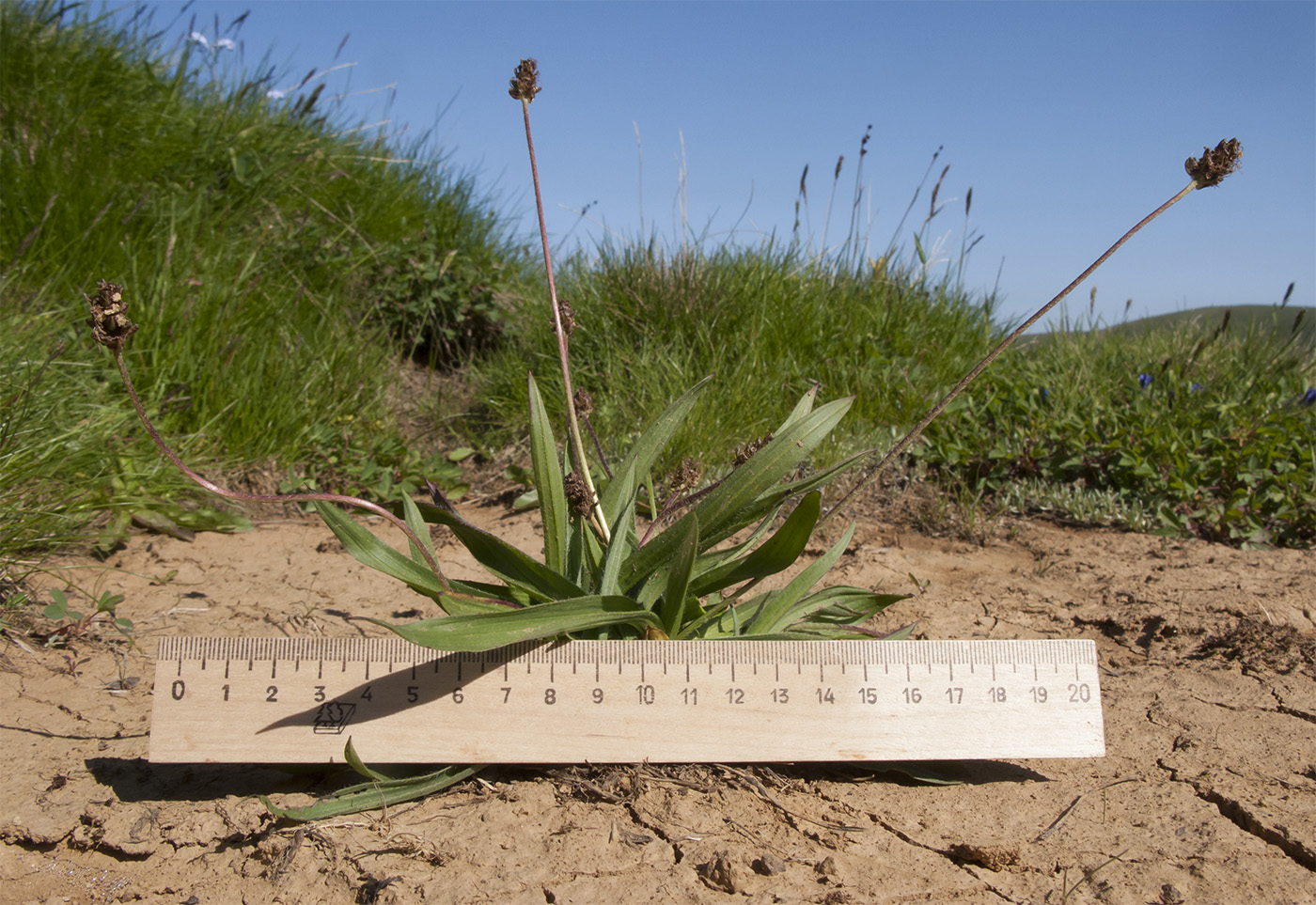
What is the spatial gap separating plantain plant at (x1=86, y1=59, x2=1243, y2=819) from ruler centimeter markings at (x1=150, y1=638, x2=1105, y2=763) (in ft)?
0.32

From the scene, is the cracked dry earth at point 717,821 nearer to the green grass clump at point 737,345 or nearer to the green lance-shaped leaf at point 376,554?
the green lance-shaped leaf at point 376,554

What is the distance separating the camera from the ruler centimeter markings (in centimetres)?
163

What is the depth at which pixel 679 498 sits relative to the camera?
1881 millimetres

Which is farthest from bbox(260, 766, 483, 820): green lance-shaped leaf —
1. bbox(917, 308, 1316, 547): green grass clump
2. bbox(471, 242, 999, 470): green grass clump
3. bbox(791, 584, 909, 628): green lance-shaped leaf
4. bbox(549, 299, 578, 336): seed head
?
bbox(917, 308, 1316, 547): green grass clump

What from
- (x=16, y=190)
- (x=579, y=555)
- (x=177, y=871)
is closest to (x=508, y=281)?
(x=16, y=190)

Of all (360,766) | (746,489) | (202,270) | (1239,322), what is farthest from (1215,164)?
(1239,322)

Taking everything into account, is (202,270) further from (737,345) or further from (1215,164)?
(1215,164)

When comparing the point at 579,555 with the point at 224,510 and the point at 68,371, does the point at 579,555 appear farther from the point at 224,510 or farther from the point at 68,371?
the point at 68,371

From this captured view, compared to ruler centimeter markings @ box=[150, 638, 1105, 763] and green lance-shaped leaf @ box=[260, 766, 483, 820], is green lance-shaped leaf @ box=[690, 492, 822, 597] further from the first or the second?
green lance-shaped leaf @ box=[260, 766, 483, 820]

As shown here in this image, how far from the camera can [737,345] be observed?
438cm

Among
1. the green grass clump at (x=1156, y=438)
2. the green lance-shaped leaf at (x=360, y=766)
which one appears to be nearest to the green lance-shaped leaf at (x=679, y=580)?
the green lance-shaped leaf at (x=360, y=766)

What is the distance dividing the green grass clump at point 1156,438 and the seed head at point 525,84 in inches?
112

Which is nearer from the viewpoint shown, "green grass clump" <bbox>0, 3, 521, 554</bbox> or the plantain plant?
the plantain plant

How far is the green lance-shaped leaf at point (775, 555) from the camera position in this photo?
150 centimetres
